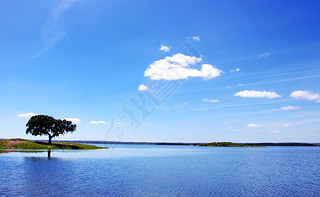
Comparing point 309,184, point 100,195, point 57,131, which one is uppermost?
point 57,131

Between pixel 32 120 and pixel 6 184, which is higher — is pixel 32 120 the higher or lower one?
the higher one

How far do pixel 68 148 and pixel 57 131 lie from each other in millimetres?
10728

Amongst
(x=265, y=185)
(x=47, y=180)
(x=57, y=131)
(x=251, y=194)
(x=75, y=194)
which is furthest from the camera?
(x=57, y=131)

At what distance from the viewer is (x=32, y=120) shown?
11125cm

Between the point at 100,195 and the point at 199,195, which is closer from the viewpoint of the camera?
the point at 100,195

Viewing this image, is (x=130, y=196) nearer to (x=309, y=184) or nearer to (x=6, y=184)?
(x=6, y=184)

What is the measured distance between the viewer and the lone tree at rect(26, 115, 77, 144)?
4387 inches

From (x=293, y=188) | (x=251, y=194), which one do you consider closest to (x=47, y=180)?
(x=251, y=194)

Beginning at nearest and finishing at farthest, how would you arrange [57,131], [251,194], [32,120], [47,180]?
1. [251,194]
2. [47,180]
3. [32,120]
4. [57,131]

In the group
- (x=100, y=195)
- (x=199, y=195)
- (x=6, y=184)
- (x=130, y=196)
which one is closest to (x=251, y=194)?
(x=199, y=195)

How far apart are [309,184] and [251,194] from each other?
15.1 m

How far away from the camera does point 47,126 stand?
114688 mm

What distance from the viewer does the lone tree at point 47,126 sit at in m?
111

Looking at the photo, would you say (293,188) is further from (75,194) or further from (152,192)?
(75,194)
